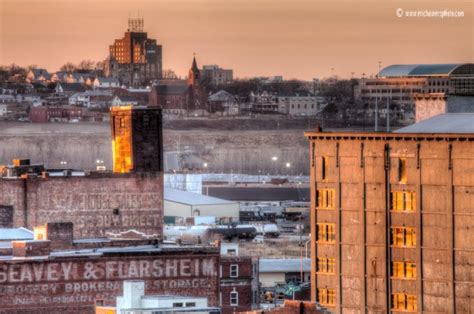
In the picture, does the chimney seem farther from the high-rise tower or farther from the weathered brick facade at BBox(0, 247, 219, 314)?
the high-rise tower

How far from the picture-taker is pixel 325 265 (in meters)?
93.8

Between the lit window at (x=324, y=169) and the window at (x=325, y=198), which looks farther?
the lit window at (x=324, y=169)

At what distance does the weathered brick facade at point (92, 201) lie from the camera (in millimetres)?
118312

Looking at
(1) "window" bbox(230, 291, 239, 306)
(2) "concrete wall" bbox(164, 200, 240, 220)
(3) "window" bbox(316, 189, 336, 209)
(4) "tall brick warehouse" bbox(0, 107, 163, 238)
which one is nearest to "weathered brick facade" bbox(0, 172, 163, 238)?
(4) "tall brick warehouse" bbox(0, 107, 163, 238)

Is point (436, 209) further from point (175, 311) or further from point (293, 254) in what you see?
point (293, 254)

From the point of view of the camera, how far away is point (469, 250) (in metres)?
89.6

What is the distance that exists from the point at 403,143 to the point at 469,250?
15.6 ft

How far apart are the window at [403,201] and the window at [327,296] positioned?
12.5ft

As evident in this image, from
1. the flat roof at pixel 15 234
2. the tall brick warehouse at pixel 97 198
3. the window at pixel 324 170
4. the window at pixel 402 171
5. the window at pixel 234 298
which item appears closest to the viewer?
the window at pixel 402 171

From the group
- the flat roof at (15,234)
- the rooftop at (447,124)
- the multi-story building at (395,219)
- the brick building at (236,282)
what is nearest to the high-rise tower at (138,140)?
the brick building at (236,282)

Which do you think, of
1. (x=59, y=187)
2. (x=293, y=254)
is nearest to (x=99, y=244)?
(x=59, y=187)

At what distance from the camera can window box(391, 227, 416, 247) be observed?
91.2 meters

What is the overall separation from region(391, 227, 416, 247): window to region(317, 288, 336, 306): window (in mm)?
2984

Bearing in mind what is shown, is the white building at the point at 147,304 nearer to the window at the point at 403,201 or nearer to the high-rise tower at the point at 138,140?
the window at the point at 403,201
